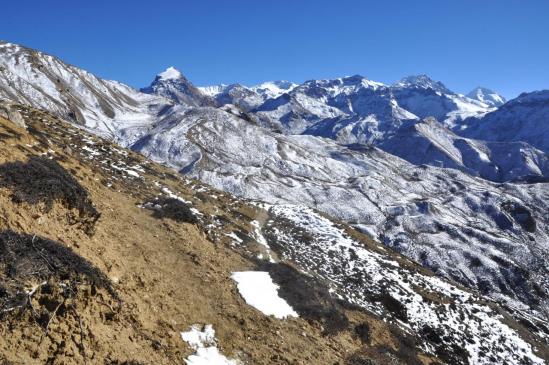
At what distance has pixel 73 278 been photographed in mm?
13805

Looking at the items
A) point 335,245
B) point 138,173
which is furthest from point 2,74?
point 335,245

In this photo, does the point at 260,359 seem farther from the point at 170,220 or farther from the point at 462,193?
the point at 462,193

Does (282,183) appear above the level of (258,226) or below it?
above

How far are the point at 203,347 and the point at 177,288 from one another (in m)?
3.76

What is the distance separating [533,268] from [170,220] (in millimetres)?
100191

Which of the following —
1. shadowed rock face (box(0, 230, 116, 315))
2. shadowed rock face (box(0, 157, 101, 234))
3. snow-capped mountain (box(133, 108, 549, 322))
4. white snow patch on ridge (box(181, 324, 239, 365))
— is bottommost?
white snow patch on ridge (box(181, 324, 239, 365))

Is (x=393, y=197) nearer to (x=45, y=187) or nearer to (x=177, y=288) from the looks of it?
(x=177, y=288)

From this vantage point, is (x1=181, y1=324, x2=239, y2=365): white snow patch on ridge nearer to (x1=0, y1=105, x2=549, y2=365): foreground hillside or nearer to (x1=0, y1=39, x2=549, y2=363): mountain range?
(x1=0, y1=105, x2=549, y2=365): foreground hillside

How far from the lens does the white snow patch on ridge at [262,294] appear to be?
73.9ft

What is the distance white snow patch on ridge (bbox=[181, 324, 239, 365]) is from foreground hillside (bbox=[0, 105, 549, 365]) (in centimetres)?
6

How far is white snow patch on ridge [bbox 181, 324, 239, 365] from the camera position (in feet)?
53.0

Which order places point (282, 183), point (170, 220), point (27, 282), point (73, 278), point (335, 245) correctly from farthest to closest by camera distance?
point (282, 183) < point (335, 245) < point (170, 220) < point (73, 278) < point (27, 282)

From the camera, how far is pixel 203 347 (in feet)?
56.1

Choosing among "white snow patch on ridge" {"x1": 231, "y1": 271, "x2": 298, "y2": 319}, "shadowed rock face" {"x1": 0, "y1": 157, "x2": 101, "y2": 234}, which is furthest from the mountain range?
"shadowed rock face" {"x1": 0, "y1": 157, "x2": 101, "y2": 234}
